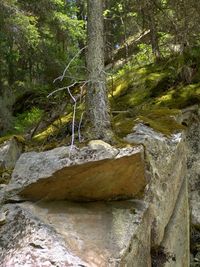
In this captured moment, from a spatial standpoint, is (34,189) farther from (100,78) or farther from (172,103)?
(172,103)

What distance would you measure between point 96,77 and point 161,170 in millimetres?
1529

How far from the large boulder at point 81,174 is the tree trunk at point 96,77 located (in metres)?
0.69

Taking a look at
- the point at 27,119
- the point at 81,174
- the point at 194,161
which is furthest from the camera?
the point at 27,119

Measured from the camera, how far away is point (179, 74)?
900 cm

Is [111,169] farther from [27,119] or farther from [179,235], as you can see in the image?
[27,119]

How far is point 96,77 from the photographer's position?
5609mm

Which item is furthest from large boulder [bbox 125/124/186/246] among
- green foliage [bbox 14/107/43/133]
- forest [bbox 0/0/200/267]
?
green foliage [bbox 14/107/43/133]

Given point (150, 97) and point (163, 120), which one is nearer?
point (163, 120)

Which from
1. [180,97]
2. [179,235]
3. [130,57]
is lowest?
[179,235]

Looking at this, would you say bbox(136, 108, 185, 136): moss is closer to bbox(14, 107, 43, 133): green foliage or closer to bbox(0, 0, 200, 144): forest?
bbox(0, 0, 200, 144): forest

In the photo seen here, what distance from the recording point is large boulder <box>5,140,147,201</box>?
4582 millimetres

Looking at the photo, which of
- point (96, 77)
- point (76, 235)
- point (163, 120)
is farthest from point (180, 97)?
point (76, 235)

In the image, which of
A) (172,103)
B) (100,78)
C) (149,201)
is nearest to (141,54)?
(172,103)

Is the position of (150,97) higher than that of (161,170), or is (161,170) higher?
(150,97)
